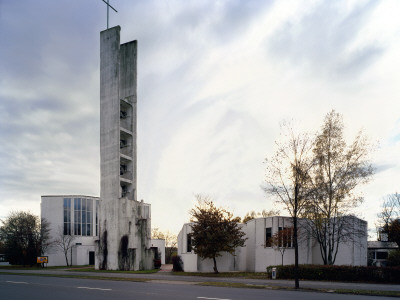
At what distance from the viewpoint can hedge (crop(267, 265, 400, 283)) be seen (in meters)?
22.8

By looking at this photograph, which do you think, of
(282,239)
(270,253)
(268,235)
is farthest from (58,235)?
(282,239)

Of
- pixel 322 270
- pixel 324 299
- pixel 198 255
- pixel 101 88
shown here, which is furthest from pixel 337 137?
pixel 101 88

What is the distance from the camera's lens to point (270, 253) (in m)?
32.2

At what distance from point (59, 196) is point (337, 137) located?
47.5m

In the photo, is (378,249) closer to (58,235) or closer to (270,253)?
(270,253)

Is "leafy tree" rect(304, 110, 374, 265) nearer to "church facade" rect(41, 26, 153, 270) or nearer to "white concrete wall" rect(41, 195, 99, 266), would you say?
"church facade" rect(41, 26, 153, 270)

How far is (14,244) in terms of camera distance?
189 ft

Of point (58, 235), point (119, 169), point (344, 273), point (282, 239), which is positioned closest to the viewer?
point (344, 273)

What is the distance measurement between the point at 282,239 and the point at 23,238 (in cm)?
4411

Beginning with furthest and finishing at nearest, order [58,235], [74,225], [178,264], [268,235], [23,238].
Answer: [74,225] → [58,235] → [23,238] → [178,264] → [268,235]

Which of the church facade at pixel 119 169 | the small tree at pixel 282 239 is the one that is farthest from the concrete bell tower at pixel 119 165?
the small tree at pixel 282 239

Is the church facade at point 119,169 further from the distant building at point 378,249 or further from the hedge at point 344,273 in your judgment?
the distant building at point 378,249

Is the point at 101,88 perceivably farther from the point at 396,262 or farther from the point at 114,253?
the point at 396,262

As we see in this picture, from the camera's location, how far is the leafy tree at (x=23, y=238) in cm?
5644
